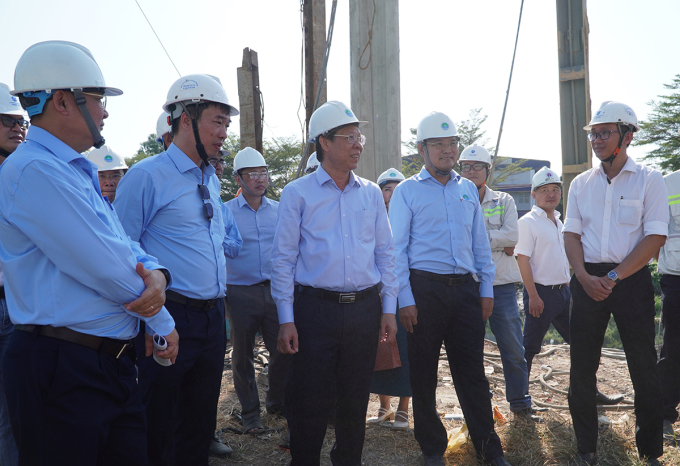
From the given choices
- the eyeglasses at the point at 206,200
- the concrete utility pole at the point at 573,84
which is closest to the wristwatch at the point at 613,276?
the eyeglasses at the point at 206,200

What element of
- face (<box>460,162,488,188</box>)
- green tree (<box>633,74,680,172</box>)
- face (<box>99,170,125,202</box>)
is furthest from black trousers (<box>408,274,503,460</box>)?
green tree (<box>633,74,680,172</box>)

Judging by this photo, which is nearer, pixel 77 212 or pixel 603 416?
pixel 77 212

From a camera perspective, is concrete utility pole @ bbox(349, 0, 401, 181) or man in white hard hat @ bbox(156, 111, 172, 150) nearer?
man in white hard hat @ bbox(156, 111, 172, 150)

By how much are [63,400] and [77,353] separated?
16 centimetres

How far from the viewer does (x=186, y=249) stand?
8.91 feet

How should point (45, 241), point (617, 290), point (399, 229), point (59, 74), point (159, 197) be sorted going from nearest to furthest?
point (45, 241) < point (59, 74) < point (159, 197) < point (617, 290) < point (399, 229)

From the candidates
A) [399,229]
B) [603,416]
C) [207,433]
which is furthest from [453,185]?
[603,416]

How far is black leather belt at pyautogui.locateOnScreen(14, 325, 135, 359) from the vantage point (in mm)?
1791

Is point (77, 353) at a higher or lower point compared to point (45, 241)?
lower

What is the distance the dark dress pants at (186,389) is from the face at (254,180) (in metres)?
2.28

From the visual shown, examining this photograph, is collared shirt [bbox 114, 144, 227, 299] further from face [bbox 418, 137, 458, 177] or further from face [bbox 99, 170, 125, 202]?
face [bbox 99, 170, 125, 202]

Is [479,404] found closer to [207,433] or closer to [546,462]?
[546,462]

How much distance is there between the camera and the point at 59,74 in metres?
1.93

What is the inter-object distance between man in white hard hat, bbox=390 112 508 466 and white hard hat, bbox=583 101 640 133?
3.46 feet
